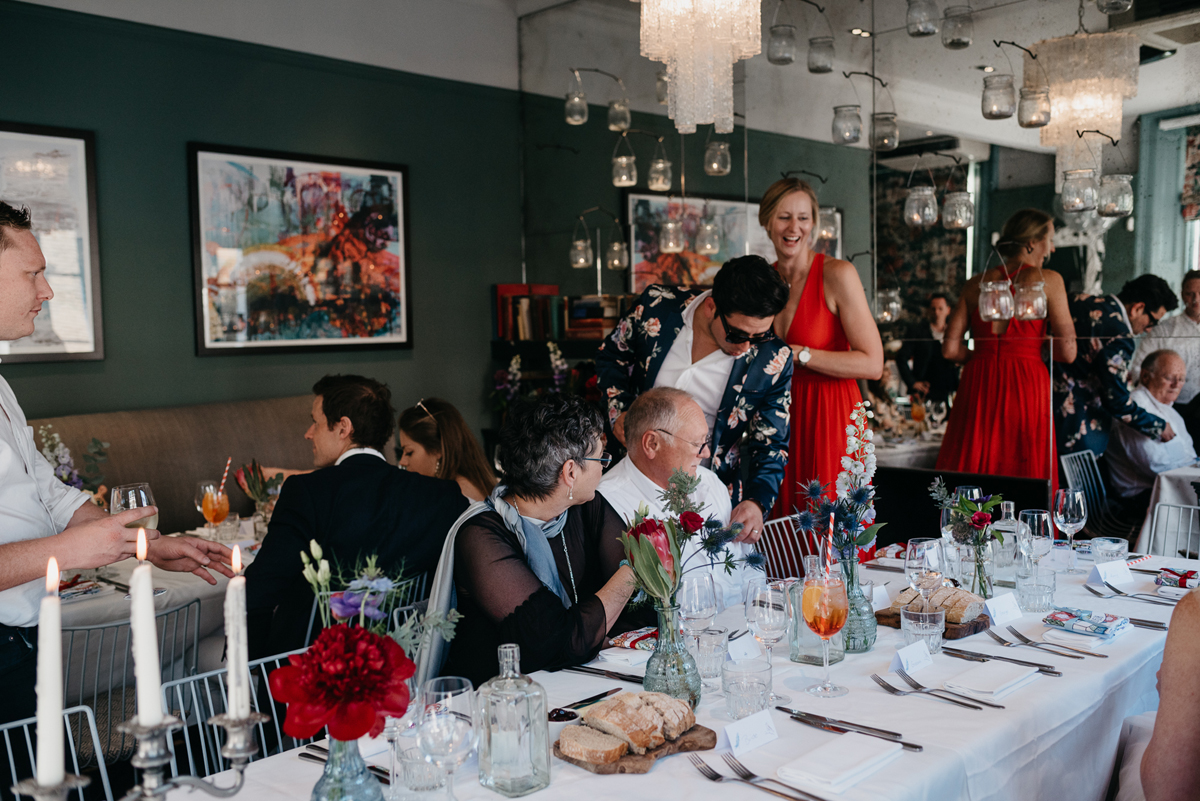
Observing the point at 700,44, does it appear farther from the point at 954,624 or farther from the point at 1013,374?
the point at 1013,374

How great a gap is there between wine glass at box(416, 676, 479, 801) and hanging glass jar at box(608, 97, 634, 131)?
523 cm

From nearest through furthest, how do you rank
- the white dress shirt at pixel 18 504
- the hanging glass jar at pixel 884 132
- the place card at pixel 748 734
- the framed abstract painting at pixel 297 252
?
the place card at pixel 748 734, the white dress shirt at pixel 18 504, the hanging glass jar at pixel 884 132, the framed abstract painting at pixel 297 252

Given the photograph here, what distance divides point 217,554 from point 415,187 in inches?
177

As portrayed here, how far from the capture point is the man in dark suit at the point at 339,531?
8.06 feet

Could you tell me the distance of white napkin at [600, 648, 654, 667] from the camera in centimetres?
191

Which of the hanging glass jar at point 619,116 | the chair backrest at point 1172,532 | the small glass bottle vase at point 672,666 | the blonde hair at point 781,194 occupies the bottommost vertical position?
the chair backrest at point 1172,532

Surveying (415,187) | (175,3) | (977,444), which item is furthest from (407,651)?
(415,187)

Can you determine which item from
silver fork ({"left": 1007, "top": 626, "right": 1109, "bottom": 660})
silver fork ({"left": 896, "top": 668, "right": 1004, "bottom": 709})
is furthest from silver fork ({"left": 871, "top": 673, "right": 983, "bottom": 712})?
silver fork ({"left": 1007, "top": 626, "right": 1109, "bottom": 660})

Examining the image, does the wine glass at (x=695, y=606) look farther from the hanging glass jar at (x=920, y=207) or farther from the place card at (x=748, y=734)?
the hanging glass jar at (x=920, y=207)

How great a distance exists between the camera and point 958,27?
14.6 feet

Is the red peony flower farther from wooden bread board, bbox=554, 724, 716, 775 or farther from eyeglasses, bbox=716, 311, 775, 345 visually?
eyeglasses, bbox=716, 311, 775, 345

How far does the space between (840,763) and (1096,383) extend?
3364mm

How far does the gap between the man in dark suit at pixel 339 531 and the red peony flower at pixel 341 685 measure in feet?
4.12

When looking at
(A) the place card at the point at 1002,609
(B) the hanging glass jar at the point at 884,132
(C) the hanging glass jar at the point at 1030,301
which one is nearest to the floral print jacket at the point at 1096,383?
(C) the hanging glass jar at the point at 1030,301
